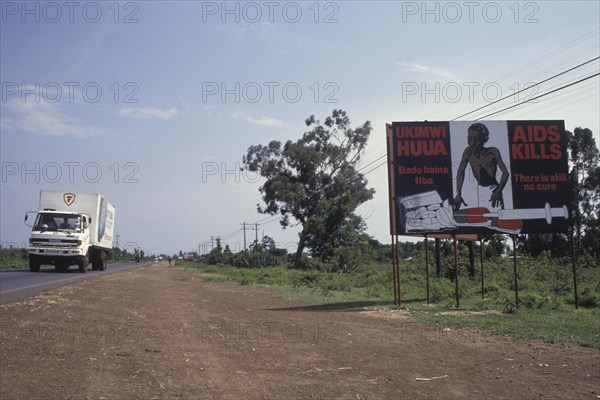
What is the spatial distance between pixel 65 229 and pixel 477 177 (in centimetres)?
2237

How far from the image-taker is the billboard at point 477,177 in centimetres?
1569

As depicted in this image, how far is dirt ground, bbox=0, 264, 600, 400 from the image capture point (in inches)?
244

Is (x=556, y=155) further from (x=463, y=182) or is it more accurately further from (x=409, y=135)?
(x=409, y=135)

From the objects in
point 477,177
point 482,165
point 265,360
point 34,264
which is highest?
point 482,165

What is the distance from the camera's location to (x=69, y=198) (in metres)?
31.5

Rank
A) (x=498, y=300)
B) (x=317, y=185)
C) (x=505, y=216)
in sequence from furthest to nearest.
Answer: (x=317, y=185), (x=498, y=300), (x=505, y=216)

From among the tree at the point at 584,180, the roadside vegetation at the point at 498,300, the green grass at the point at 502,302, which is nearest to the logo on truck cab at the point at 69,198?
the roadside vegetation at the point at 498,300

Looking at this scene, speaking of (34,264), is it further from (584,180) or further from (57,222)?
(584,180)

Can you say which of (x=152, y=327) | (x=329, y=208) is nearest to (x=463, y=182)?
(x=152, y=327)

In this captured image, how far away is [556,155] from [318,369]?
12.0m

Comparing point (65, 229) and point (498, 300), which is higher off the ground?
point (65, 229)

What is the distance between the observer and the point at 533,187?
15875 millimetres

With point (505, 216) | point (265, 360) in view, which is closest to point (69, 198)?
point (505, 216)

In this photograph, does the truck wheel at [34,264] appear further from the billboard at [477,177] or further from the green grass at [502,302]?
the billboard at [477,177]
